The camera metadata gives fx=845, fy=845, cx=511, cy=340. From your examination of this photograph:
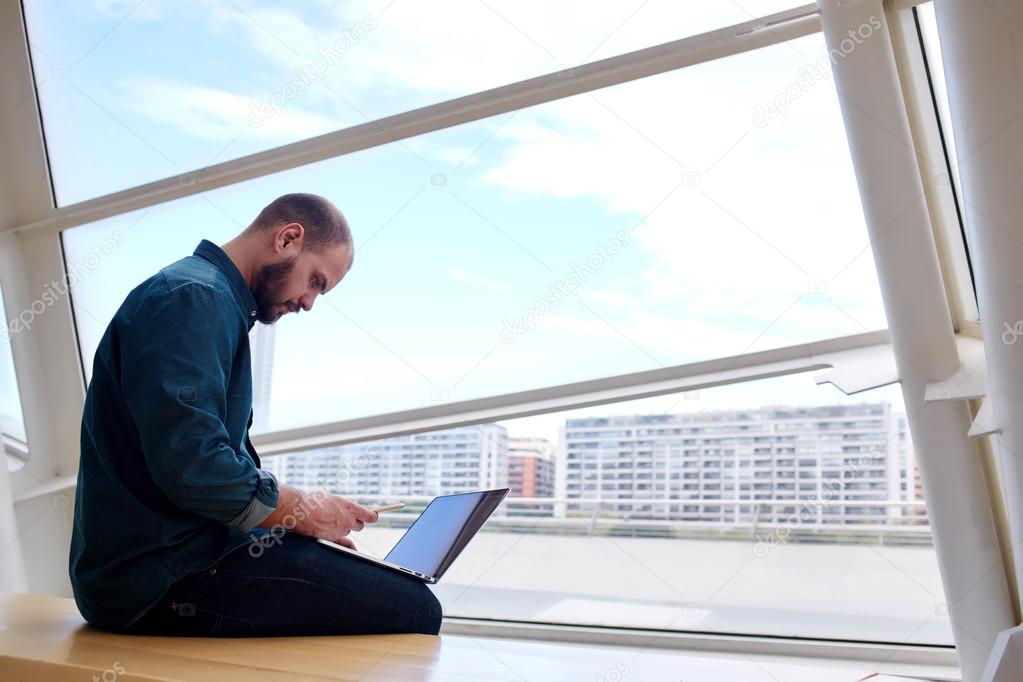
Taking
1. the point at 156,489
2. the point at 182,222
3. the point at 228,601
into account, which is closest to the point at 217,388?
the point at 156,489

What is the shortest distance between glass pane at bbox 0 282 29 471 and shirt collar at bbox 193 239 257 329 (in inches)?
111

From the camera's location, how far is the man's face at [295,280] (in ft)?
6.14

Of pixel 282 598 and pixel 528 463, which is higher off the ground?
pixel 528 463

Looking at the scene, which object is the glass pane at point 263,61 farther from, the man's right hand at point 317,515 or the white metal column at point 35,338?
the man's right hand at point 317,515

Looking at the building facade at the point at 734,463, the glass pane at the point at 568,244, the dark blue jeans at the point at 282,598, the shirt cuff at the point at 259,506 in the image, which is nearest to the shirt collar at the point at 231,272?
the shirt cuff at the point at 259,506

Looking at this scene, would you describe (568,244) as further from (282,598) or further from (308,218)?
(282,598)

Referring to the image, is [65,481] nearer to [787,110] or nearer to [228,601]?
[228,601]

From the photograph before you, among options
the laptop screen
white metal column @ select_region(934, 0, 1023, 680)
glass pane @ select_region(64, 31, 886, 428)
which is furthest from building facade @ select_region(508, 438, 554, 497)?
white metal column @ select_region(934, 0, 1023, 680)

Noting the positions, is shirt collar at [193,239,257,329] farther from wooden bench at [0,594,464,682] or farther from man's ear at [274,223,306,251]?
wooden bench at [0,594,464,682]

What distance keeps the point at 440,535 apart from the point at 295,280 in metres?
0.66

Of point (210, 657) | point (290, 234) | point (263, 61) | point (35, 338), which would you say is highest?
point (263, 61)

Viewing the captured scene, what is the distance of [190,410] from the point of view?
4.92 ft

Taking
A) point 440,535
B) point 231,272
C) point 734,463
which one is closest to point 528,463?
point 440,535

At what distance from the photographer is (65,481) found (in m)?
4.09
